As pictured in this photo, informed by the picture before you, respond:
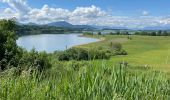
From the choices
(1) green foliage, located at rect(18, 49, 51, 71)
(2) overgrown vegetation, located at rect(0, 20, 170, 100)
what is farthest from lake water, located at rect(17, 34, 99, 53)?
(1) green foliage, located at rect(18, 49, 51, 71)

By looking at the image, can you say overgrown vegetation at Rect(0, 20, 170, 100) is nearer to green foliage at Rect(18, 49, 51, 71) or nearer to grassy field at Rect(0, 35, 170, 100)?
grassy field at Rect(0, 35, 170, 100)

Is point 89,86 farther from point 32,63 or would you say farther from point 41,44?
point 41,44

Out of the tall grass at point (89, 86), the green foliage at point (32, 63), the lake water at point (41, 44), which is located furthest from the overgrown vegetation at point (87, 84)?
the lake water at point (41, 44)

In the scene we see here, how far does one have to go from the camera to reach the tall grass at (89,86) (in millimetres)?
4347

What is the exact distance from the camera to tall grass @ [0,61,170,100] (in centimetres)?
435

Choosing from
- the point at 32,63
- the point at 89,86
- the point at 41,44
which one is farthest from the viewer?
the point at 41,44

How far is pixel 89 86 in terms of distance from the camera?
14.5 feet

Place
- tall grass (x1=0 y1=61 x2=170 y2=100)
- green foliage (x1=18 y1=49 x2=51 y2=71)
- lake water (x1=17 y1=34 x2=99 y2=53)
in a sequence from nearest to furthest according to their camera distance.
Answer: tall grass (x1=0 y1=61 x2=170 y2=100) → green foliage (x1=18 y1=49 x2=51 y2=71) → lake water (x1=17 y1=34 x2=99 y2=53)

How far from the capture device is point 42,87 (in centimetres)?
459

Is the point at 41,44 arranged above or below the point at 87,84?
below

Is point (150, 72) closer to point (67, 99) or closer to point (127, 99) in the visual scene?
point (127, 99)

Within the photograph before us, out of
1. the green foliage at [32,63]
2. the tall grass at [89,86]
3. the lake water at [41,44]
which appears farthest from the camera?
the lake water at [41,44]

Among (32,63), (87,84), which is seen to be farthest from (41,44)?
(87,84)

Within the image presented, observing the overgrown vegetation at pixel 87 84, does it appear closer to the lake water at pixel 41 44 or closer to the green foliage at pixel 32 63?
the green foliage at pixel 32 63
